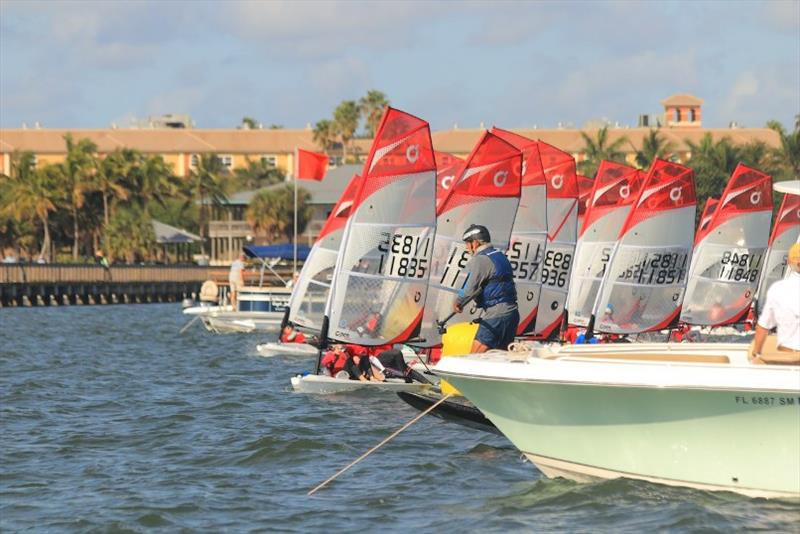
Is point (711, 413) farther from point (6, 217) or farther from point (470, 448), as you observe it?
point (6, 217)

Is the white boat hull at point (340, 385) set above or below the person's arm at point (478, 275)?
below

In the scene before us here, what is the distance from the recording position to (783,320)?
14328mm

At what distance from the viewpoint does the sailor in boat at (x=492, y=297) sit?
Result: 18906mm

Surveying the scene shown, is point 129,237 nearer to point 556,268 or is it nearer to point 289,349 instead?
point 289,349

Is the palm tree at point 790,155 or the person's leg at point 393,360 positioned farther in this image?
the palm tree at point 790,155

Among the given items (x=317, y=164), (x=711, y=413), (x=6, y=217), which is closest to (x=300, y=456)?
(x=711, y=413)

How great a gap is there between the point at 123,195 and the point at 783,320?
89939 millimetres

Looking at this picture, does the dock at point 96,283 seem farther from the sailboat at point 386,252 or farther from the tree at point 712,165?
the sailboat at point 386,252

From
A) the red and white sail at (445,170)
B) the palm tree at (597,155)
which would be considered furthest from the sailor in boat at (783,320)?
the palm tree at (597,155)

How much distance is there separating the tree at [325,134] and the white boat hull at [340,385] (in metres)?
112

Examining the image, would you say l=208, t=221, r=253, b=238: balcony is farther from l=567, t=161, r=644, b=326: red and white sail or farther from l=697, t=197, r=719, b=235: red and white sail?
l=567, t=161, r=644, b=326: red and white sail

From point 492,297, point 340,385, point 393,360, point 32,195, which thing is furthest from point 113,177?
point 492,297

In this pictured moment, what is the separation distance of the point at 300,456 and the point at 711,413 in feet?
21.3

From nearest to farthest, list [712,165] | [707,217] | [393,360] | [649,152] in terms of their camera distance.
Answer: [393,360] → [707,217] → [712,165] → [649,152]
